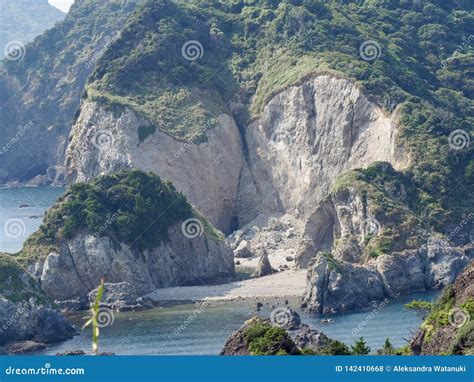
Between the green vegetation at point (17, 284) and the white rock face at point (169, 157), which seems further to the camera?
the white rock face at point (169, 157)

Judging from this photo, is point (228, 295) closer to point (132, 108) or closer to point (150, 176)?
point (150, 176)

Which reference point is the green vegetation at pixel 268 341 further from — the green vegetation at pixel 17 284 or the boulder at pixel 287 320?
the green vegetation at pixel 17 284

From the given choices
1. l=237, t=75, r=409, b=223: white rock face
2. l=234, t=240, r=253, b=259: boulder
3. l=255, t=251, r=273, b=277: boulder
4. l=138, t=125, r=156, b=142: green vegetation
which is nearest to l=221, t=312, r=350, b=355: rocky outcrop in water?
l=255, t=251, r=273, b=277: boulder

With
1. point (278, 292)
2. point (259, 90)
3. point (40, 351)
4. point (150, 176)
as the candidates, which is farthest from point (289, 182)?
point (40, 351)

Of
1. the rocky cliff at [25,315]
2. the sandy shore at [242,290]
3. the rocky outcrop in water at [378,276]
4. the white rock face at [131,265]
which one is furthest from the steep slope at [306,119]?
the rocky cliff at [25,315]

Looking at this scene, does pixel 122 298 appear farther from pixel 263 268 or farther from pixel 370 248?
pixel 370 248

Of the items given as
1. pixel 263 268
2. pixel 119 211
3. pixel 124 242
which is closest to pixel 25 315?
pixel 124 242
